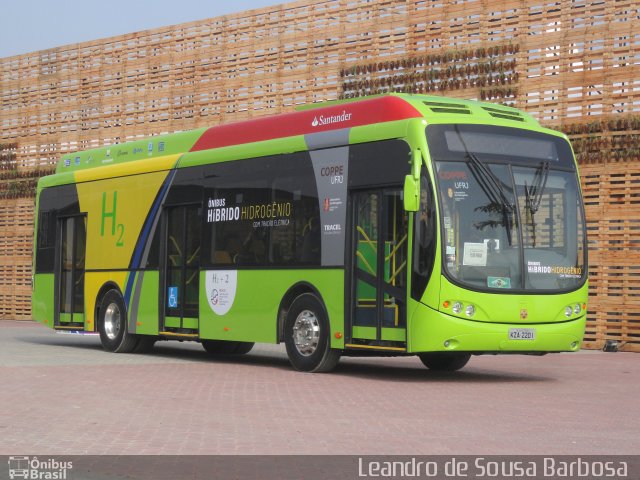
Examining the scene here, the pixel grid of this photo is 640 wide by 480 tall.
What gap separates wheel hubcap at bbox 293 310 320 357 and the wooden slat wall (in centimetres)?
802

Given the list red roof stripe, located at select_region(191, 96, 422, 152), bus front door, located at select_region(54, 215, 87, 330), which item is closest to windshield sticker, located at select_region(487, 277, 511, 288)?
red roof stripe, located at select_region(191, 96, 422, 152)

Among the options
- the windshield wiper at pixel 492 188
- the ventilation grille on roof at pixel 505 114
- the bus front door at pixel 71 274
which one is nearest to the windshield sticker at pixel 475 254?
the windshield wiper at pixel 492 188

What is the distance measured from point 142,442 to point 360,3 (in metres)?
18.7

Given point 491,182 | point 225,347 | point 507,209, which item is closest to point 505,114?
point 491,182

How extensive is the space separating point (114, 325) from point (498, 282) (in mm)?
8474

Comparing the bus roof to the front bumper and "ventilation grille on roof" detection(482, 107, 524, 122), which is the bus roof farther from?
the front bumper

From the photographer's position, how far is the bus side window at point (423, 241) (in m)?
14.8

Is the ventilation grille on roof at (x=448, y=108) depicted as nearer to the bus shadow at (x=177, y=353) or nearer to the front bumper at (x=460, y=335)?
the front bumper at (x=460, y=335)

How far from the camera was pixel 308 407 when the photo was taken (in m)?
12.4

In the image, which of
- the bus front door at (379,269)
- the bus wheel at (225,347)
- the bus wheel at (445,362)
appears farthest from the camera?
the bus wheel at (225,347)

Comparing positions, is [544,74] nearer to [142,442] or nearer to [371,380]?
[371,380]

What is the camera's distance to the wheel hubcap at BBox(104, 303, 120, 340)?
21.4 metres

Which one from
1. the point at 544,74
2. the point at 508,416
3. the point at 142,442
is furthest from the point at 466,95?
the point at 142,442

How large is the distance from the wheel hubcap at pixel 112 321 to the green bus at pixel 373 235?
1042 millimetres
